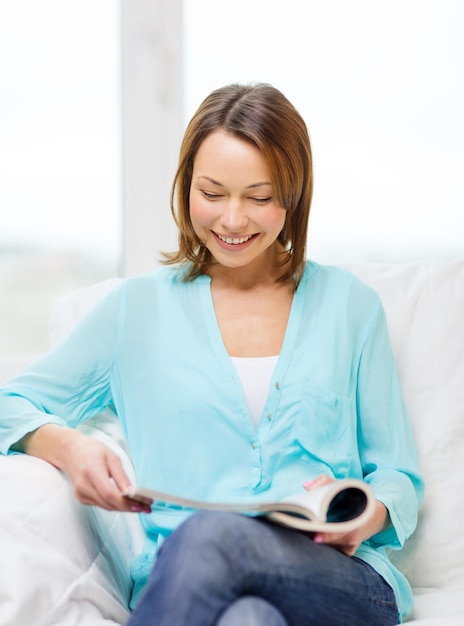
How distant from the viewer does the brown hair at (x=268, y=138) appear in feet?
4.50

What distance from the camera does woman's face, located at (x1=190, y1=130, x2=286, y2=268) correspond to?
53.6 inches

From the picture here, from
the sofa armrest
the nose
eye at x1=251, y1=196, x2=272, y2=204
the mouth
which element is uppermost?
eye at x1=251, y1=196, x2=272, y2=204

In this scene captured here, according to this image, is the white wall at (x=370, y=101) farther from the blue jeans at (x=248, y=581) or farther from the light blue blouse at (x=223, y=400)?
the blue jeans at (x=248, y=581)

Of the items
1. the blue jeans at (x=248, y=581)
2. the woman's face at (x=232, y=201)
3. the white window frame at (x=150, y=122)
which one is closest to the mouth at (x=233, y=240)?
the woman's face at (x=232, y=201)

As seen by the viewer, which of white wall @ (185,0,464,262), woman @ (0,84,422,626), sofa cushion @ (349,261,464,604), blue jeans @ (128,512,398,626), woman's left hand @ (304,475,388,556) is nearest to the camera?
blue jeans @ (128,512,398,626)

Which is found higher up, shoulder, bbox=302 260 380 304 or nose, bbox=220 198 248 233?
nose, bbox=220 198 248 233

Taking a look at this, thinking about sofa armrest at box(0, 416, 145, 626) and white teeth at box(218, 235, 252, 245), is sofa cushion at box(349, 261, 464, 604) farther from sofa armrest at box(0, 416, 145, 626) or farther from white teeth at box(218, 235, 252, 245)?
sofa armrest at box(0, 416, 145, 626)

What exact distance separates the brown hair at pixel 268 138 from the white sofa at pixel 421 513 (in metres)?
0.30

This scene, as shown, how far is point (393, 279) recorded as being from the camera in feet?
5.66

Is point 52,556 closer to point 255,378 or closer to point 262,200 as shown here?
point 255,378

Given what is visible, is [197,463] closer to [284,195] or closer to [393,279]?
[284,195]

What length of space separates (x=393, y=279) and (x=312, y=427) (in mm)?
466

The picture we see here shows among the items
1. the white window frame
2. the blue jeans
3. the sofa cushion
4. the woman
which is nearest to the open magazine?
the blue jeans

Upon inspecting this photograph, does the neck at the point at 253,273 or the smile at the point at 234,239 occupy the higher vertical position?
the smile at the point at 234,239
